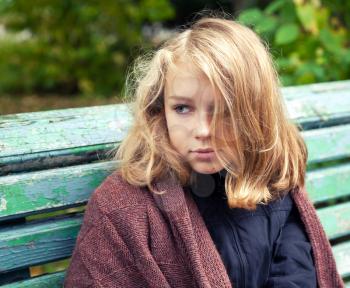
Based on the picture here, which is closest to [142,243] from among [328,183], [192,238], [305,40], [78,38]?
[192,238]

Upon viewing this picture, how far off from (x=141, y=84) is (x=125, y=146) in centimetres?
18

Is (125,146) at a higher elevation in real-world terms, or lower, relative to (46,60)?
higher

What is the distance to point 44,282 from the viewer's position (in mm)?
1689

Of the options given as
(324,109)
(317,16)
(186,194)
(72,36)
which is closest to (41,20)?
(72,36)

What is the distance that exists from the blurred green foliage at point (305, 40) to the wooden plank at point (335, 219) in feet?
2.74

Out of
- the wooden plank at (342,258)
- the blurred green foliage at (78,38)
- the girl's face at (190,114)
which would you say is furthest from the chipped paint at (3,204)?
the blurred green foliage at (78,38)

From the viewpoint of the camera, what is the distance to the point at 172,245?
1.61 meters

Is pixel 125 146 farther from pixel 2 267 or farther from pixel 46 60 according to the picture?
pixel 46 60

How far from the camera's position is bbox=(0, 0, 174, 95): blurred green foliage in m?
5.47

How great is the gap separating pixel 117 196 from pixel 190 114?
0.92 ft

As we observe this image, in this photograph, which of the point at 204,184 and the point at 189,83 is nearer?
the point at 189,83

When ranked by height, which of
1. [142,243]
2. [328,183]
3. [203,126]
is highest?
[203,126]

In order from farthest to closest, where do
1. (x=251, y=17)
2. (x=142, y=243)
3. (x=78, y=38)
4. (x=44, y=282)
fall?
(x=78, y=38), (x=251, y=17), (x=44, y=282), (x=142, y=243)

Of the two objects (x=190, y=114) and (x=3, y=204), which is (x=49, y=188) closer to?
→ (x=3, y=204)
